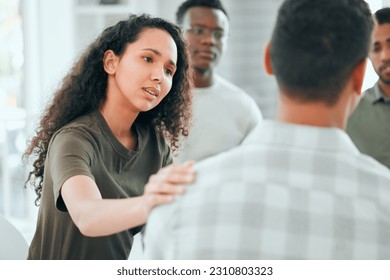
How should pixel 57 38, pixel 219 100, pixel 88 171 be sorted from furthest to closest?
pixel 57 38, pixel 219 100, pixel 88 171

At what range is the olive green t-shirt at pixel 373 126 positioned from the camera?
51.1 inches

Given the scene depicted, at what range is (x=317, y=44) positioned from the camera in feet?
2.47

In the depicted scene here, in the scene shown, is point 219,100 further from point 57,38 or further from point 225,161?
point 57,38

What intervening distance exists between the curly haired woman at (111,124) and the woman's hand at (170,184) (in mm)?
251

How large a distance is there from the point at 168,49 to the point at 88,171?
32cm

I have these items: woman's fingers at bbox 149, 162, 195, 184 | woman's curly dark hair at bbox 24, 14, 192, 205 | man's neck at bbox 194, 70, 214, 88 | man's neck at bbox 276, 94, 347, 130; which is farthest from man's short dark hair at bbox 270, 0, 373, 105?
man's neck at bbox 194, 70, 214, 88

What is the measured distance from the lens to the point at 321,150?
0.75m

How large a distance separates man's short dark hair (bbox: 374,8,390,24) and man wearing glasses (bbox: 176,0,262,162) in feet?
1.53

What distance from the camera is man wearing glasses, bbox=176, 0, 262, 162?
1694mm

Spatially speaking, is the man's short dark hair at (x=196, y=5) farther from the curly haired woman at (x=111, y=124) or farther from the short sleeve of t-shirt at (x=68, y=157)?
the short sleeve of t-shirt at (x=68, y=157)

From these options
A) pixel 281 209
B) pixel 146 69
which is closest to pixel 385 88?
pixel 146 69

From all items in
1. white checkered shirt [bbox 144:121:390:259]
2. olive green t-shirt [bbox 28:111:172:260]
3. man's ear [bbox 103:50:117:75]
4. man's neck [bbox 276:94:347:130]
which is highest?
man's neck [bbox 276:94:347:130]

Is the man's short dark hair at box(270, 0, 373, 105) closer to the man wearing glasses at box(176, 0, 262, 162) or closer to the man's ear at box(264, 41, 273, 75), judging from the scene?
the man's ear at box(264, 41, 273, 75)
